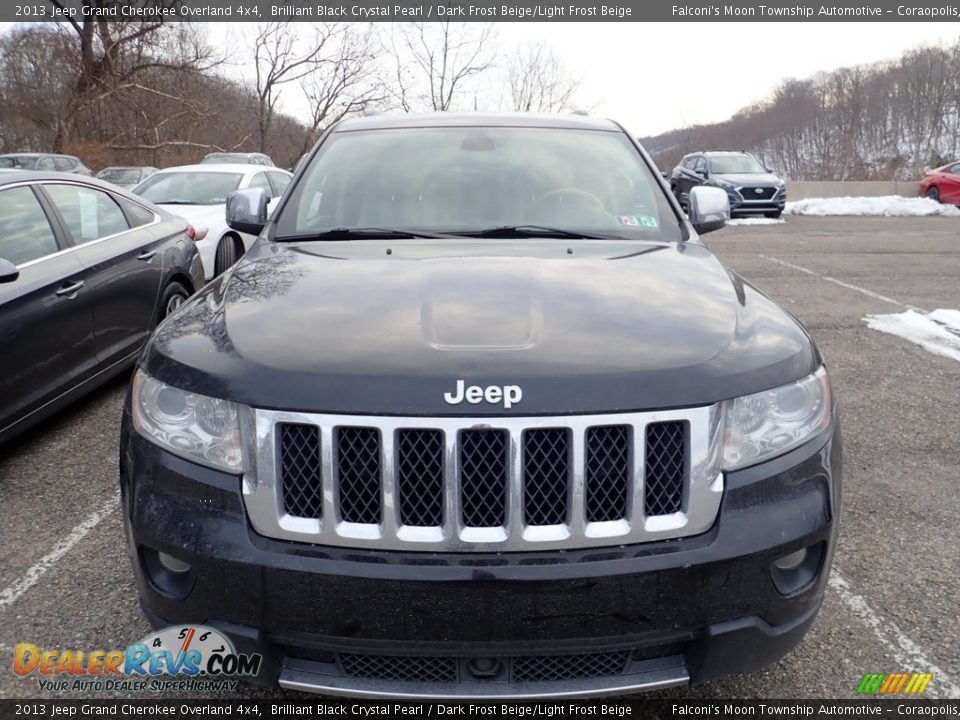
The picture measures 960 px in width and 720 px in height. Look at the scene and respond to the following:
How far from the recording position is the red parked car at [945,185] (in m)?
→ 22.5

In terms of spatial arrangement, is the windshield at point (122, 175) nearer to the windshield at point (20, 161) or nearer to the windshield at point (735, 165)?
the windshield at point (20, 161)

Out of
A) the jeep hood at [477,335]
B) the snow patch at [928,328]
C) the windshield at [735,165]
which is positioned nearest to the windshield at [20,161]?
the windshield at [735,165]

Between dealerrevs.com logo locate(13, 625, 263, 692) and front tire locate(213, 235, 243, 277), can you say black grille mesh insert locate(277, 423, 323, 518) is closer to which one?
dealerrevs.com logo locate(13, 625, 263, 692)

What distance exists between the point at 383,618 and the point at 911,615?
6.42 feet

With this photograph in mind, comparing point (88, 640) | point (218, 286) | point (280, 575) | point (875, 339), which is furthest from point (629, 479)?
point (875, 339)

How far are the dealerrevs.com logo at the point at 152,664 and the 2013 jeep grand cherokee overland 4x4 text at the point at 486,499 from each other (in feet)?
0.20

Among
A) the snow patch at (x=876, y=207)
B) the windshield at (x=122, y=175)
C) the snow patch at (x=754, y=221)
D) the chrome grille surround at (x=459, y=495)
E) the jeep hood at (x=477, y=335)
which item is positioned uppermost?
the jeep hood at (x=477, y=335)

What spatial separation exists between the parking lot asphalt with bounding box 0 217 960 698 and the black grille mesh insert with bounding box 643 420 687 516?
841 mm

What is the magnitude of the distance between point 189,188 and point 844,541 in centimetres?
808

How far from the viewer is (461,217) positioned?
296 centimetres

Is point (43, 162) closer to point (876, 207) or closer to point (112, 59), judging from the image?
point (112, 59)

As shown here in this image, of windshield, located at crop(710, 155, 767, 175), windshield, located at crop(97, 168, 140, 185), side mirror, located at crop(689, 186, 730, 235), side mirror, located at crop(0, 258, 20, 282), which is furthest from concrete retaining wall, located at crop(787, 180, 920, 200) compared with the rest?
side mirror, located at crop(0, 258, 20, 282)

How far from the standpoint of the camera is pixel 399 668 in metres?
1.72

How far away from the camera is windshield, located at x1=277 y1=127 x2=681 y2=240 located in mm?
2963
